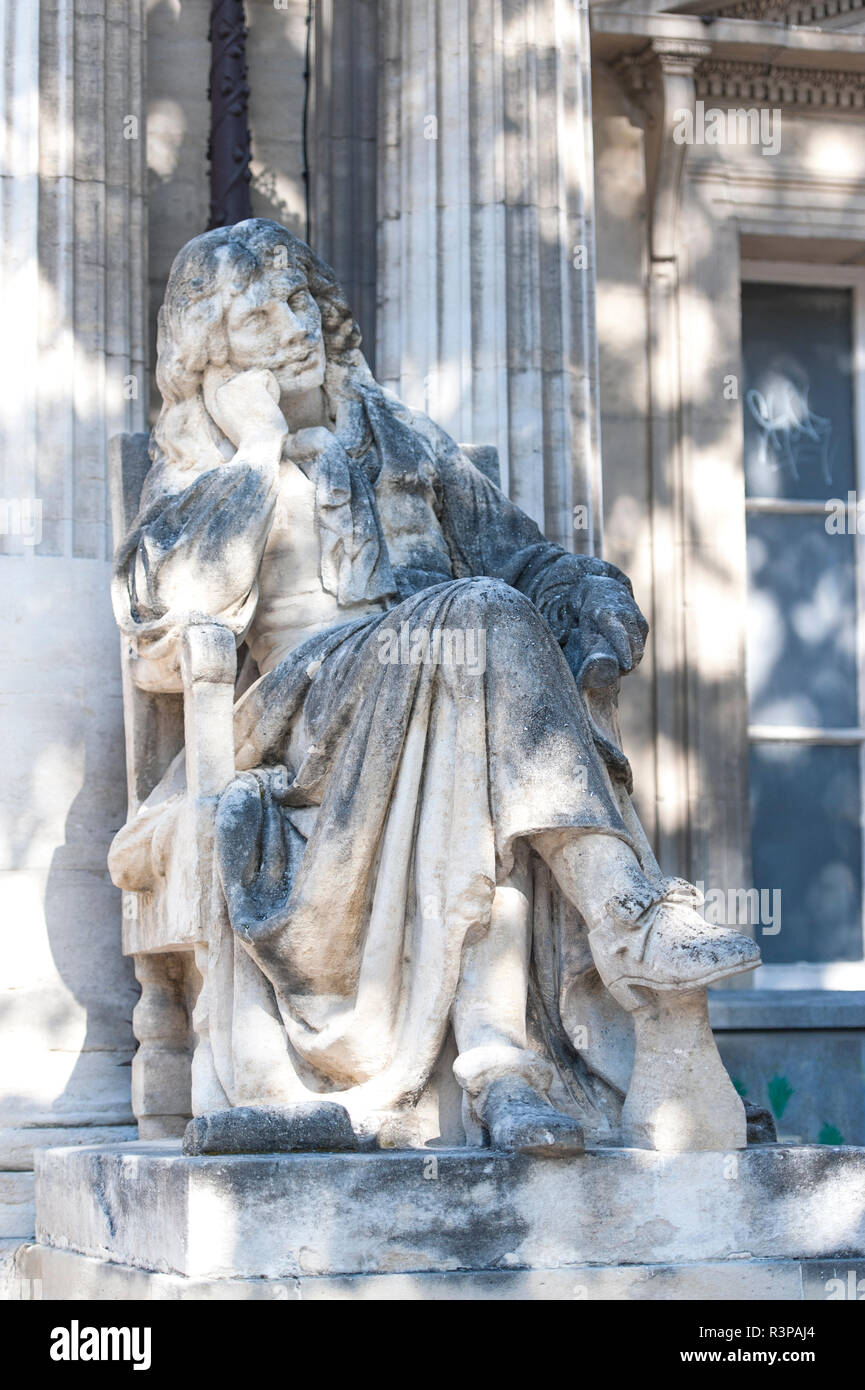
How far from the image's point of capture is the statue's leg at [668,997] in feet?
15.3

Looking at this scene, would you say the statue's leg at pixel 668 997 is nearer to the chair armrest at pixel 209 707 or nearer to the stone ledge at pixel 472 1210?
the stone ledge at pixel 472 1210

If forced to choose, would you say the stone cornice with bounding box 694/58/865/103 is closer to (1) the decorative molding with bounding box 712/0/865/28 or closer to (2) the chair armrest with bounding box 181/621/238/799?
(1) the decorative molding with bounding box 712/0/865/28

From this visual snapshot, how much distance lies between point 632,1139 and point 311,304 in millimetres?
2322

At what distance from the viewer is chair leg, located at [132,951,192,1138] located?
5797 millimetres

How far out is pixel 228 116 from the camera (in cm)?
→ 752

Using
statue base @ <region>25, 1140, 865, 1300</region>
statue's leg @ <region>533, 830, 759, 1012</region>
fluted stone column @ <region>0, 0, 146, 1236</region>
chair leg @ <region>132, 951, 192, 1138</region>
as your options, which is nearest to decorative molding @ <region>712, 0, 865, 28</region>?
fluted stone column @ <region>0, 0, 146, 1236</region>

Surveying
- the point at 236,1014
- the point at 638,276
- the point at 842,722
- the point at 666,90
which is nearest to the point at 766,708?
the point at 842,722

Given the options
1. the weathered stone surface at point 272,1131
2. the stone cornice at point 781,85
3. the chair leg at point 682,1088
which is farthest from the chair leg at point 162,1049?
the stone cornice at point 781,85

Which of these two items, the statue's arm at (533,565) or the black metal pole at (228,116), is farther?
A: the black metal pole at (228,116)

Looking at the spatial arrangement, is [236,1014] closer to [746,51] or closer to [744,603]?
[744,603]

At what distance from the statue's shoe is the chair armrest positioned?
3.12 feet

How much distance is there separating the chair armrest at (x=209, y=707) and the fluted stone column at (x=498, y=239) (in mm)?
1871

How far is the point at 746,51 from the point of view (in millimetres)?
8055

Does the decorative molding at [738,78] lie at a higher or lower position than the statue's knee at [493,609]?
higher
